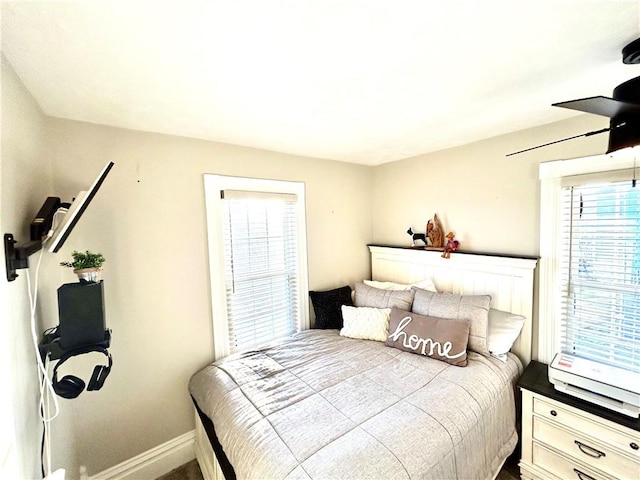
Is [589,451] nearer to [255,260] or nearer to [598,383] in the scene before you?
[598,383]

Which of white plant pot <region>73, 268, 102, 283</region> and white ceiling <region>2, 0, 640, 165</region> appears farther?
white plant pot <region>73, 268, 102, 283</region>

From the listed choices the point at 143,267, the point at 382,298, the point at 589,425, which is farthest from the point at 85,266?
the point at 589,425

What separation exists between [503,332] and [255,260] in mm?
2030

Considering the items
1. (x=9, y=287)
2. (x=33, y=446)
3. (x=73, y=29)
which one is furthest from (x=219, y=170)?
(x=33, y=446)

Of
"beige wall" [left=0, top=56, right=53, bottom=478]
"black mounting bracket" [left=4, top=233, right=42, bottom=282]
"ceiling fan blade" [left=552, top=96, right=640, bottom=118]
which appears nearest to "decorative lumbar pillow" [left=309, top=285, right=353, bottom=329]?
"beige wall" [left=0, top=56, right=53, bottom=478]

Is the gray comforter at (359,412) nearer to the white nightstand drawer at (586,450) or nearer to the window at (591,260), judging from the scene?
the white nightstand drawer at (586,450)

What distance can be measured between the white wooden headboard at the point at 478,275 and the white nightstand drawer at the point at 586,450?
1.66 ft

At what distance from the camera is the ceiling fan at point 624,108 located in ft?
3.18

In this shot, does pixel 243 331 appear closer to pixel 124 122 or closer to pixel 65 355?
pixel 65 355

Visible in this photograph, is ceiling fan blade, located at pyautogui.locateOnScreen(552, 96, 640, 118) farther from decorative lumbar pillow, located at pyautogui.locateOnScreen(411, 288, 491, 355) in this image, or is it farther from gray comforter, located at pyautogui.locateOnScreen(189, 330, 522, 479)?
gray comforter, located at pyautogui.locateOnScreen(189, 330, 522, 479)

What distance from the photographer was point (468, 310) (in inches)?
80.0

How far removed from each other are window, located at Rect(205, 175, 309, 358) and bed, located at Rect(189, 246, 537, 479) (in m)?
0.20

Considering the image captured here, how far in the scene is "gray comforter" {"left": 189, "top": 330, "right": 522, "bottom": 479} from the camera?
1173 millimetres

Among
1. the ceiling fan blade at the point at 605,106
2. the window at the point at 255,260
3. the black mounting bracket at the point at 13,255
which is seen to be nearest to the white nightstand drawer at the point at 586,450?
the ceiling fan blade at the point at 605,106
